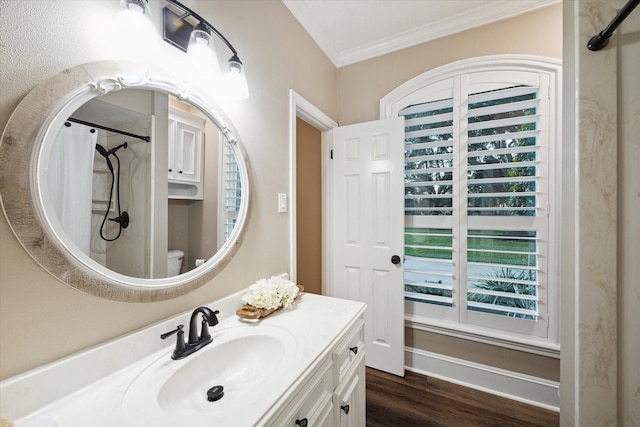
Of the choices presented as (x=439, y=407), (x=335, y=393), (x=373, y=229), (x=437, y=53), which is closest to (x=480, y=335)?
(x=439, y=407)

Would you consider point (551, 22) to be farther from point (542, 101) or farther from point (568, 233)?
point (568, 233)

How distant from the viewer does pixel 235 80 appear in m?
1.07

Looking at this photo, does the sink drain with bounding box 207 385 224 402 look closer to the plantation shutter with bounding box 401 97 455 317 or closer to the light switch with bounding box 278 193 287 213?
the light switch with bounding box 278 193 287 213

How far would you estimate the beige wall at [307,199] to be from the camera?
96.5 inches

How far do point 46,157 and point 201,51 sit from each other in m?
0.61

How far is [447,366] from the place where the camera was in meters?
1.86

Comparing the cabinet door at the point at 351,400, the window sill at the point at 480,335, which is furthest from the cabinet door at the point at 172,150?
the window sill at the point at 480,335

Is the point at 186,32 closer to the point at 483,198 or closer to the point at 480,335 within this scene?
the point at 483,198

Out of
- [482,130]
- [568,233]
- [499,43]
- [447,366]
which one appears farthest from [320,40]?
[447,366]

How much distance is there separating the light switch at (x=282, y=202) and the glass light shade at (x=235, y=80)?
58 cm

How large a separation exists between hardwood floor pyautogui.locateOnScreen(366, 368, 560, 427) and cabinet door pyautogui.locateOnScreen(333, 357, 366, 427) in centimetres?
47

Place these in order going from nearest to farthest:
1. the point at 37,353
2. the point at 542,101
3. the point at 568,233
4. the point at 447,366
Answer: the point at 37,353, the point at 568,233, the point at 542,101, the point at 447,366

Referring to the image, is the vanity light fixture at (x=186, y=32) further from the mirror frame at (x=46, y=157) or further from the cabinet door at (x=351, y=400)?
the cabinet door at (x=351, y=400)

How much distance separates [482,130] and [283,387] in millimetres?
1953
